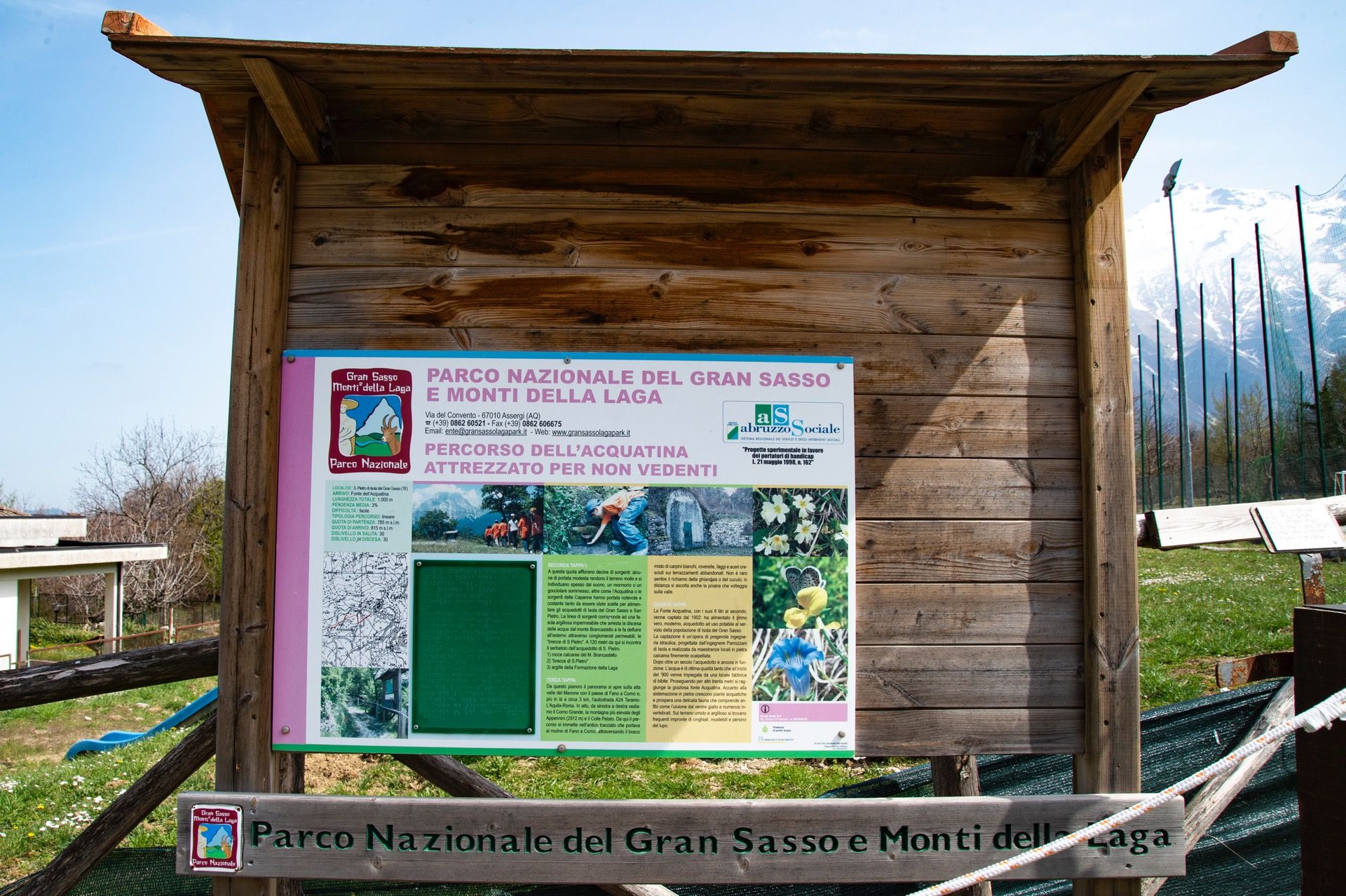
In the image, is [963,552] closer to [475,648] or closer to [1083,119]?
[1083,119]

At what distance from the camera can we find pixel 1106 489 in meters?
2.67

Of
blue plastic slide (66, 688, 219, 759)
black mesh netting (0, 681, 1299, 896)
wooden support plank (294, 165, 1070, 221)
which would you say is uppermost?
wooden support plank (294, 165, 1070, 221)

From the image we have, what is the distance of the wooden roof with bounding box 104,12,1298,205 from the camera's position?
2332 millimetres

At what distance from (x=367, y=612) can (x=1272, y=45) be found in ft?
9.86

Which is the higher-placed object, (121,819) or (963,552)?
(963,552)

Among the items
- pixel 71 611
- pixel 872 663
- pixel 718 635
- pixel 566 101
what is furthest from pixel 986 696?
pixel 71 611

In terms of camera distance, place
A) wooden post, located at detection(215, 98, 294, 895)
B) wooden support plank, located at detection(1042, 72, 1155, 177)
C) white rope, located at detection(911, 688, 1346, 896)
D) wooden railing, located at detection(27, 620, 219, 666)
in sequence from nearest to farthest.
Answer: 1. white rope, located at detection(911, 688, 1346, 896)
2. wooden support plank, located at detection(1042, 72, 1155, 177)
3. wooden post, located at detection(215, 98, 294, 895)
4. wooden railing, located at detection(27, 620, 219, 666)

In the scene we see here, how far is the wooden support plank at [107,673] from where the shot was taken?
3.18m

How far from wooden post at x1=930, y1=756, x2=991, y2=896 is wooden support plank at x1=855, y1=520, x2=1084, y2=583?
1.29 m

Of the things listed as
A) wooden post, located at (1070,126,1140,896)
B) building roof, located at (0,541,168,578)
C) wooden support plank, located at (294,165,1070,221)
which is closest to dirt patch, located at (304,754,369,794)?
wooden support plank, located at (294,165,1070,221)

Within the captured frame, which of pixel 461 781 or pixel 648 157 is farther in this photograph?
pixel 461 781

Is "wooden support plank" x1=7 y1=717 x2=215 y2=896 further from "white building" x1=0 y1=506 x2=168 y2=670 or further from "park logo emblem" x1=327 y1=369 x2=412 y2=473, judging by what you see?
"white building" x1=0 y1=506 x2=168 y2=670

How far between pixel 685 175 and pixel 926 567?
145 centimetres

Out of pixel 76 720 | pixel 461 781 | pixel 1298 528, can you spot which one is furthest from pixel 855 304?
pixel 76 720
